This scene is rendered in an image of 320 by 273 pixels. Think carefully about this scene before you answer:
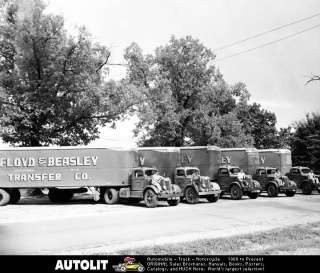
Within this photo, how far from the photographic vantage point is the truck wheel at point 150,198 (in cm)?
2289

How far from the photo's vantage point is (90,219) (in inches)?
699

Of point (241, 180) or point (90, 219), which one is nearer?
point (90, 219)

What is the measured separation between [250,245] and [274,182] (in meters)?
18.8

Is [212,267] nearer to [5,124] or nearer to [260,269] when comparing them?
[260,269]

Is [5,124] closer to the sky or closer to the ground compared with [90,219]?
closer to the sky

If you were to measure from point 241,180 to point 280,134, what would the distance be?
5035 centimetres

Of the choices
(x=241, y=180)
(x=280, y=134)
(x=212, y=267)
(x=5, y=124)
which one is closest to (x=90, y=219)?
(x=212, y=267)

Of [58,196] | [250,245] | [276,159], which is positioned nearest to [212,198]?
[58,196]

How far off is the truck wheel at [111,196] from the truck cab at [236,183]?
7212 mm

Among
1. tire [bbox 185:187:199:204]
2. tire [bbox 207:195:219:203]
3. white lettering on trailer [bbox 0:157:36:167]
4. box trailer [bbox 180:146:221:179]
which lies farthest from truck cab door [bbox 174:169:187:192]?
white lettering on trailer [bbox 0:157:36:167]

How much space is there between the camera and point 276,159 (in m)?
35.8

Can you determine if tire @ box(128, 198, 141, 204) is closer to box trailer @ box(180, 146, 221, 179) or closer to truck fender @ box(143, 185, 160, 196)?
truck fender @ box(143, 185, 160, 196)

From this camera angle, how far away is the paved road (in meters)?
11.9

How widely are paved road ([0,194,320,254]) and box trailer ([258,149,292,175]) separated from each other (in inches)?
501
